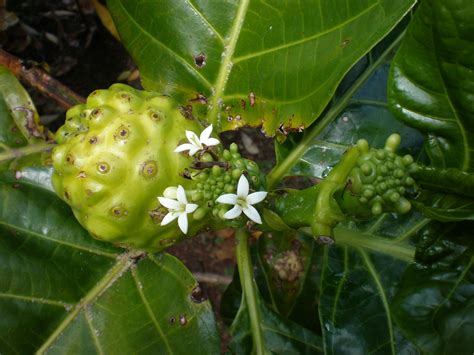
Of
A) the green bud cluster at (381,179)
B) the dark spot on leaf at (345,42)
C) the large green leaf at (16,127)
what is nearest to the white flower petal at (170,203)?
the green bud cluster at (381,179)

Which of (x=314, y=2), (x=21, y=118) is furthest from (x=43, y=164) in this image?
(x=314, y=2)

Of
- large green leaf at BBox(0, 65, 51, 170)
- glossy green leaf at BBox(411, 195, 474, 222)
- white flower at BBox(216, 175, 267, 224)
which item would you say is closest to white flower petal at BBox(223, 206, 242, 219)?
white flower at BBox(216, 175, 267, 224)

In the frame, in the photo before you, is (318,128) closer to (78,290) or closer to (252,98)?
(252,98)

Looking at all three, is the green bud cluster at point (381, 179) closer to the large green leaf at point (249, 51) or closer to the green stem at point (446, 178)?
the green stem at point (446, 178)

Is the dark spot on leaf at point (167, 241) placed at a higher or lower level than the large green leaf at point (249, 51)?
lower

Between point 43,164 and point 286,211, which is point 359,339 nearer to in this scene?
point 286,211

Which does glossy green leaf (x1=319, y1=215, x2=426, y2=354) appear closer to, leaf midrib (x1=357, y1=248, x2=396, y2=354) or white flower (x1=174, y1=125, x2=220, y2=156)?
leaf midrib (x1=357, y1=248, x2=396, y2=354)

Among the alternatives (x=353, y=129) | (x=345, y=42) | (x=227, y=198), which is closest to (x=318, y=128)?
(x=353, y=129)
